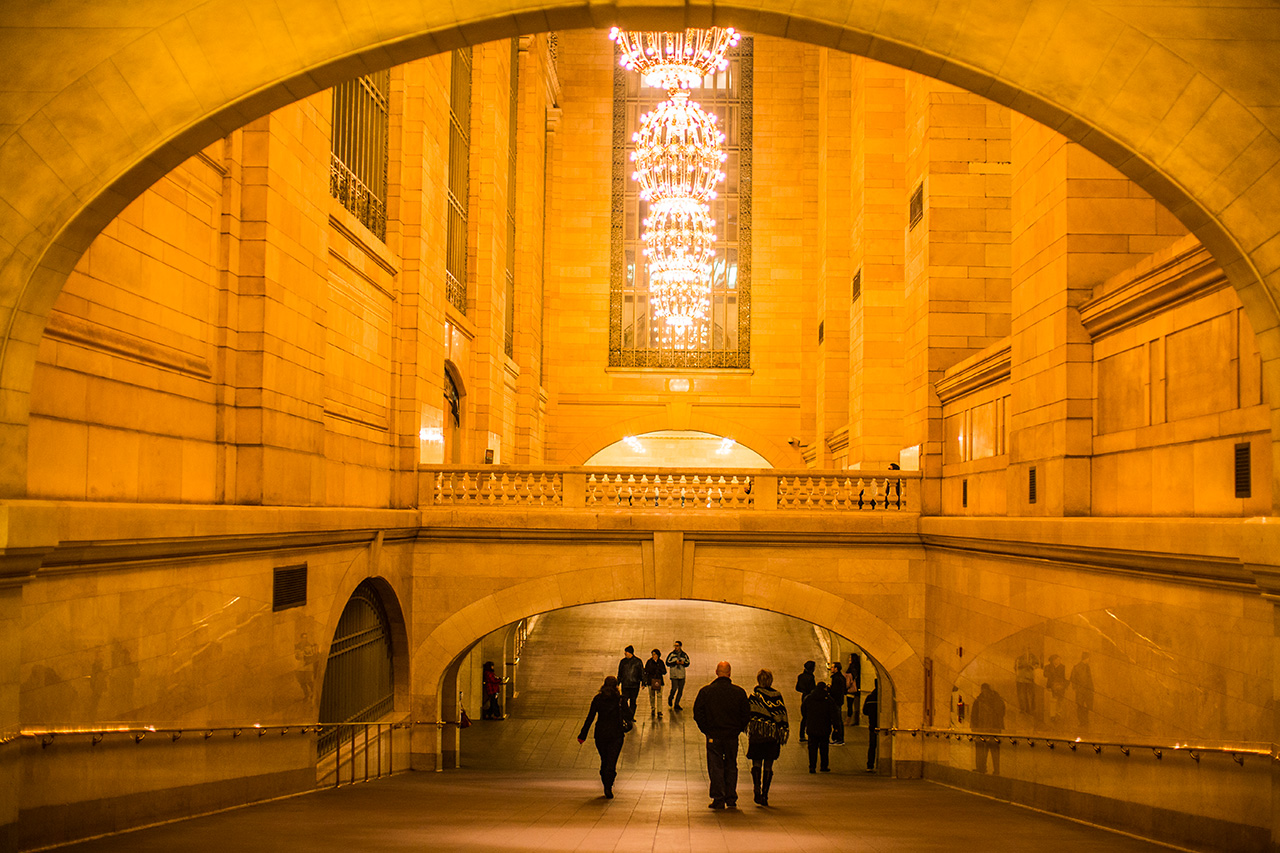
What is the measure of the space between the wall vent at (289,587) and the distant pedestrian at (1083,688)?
6.34 meters

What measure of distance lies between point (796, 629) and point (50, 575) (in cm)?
1922

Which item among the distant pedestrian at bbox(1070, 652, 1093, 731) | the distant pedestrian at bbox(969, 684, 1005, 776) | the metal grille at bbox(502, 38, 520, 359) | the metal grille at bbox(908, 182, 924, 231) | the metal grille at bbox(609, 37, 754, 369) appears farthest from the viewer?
the metal grille at bbox(609, 37, 754, 369)

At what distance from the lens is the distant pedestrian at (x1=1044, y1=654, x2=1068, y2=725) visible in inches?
328

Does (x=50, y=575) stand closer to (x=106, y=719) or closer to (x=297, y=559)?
(x=106, y=719)

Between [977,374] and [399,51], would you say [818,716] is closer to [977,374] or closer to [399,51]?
[977,374]

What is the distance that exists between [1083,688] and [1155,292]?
2889 millimetres

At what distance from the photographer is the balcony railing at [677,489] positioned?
13.4 metres

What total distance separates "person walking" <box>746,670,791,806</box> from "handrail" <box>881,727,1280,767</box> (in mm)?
2013

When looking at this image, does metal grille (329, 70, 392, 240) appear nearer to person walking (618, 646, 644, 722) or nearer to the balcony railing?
the balcony railing

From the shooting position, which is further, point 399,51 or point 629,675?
point 629,675

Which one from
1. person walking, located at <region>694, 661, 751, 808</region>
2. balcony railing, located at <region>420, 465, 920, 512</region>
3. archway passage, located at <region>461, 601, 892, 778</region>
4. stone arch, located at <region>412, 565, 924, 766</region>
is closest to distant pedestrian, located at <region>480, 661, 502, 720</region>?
archway passage, located at <region>461, 601, 892, 778</region>

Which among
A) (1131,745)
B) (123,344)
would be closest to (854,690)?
(1131,745)

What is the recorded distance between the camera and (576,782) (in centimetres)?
1165

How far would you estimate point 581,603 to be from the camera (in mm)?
13328
